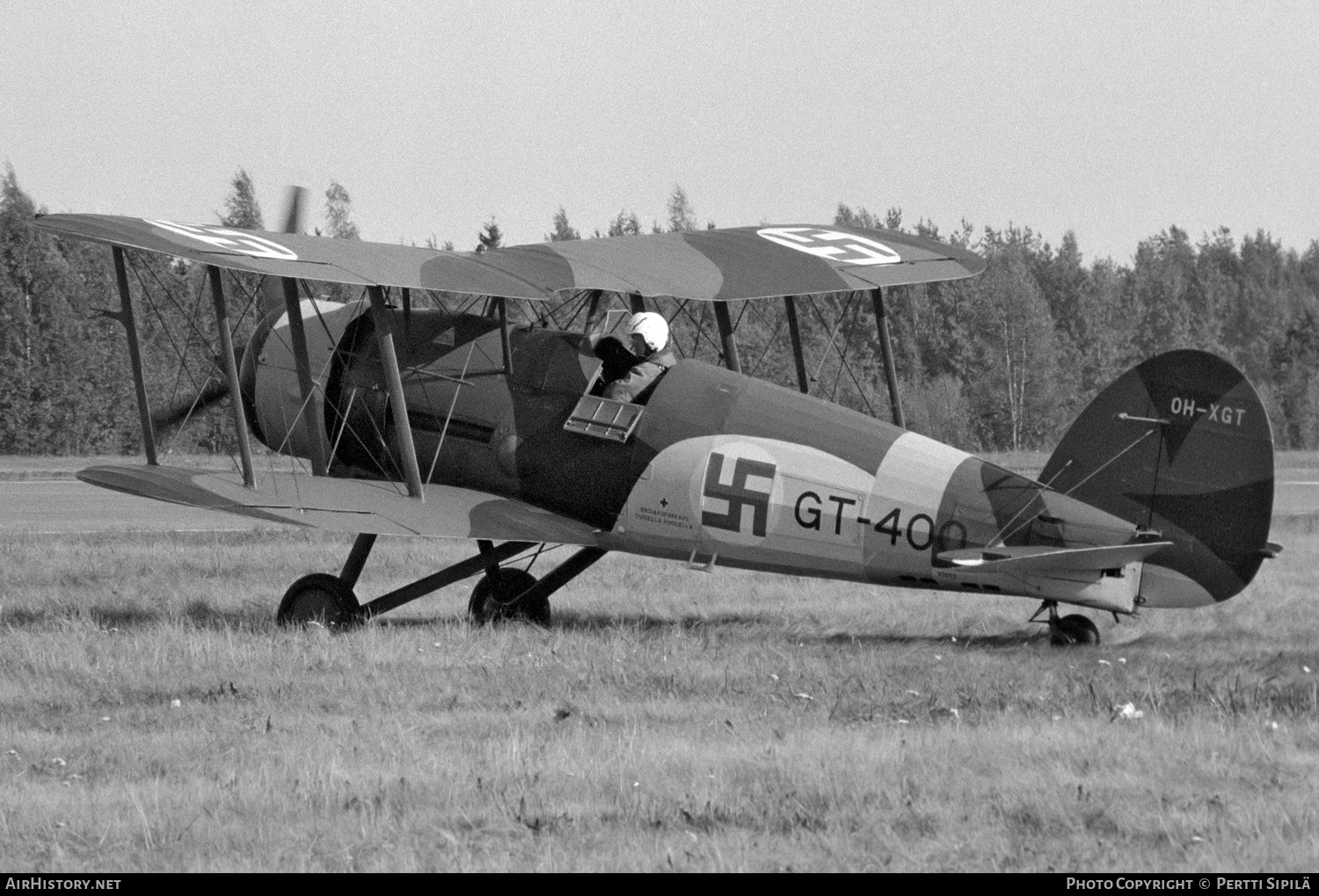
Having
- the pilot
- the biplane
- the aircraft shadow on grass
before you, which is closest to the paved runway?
the aircraft shadow on grass

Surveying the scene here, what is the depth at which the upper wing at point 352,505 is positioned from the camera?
9625mm

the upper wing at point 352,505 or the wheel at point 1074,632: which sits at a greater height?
the upper wing at point 352,505

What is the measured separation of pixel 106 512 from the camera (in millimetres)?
21922

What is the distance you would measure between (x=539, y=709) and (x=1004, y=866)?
10.3ft

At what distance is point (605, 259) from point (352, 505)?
2.64m

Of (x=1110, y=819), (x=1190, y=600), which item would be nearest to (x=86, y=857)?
(x=1110, y=819)

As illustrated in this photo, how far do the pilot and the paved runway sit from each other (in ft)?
29.9

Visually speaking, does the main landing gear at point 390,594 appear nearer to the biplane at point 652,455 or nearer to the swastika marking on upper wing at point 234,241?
the biplane at point 652,455

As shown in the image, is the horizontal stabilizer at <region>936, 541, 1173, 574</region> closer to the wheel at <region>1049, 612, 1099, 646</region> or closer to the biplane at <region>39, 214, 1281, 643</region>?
the biplane at <region>39, 214, 1281, 643</region>

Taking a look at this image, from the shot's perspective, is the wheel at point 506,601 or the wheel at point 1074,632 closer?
the wheel at point 1074,632

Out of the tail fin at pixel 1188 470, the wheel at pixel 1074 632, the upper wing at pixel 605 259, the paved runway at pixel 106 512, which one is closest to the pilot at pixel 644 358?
the upper wing at pixel 605 259

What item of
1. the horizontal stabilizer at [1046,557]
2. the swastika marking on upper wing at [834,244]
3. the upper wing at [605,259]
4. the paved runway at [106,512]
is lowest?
the paved runway at [106,512]

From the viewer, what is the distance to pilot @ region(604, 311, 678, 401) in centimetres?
1004

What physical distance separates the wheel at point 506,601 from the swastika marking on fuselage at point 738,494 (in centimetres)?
189
